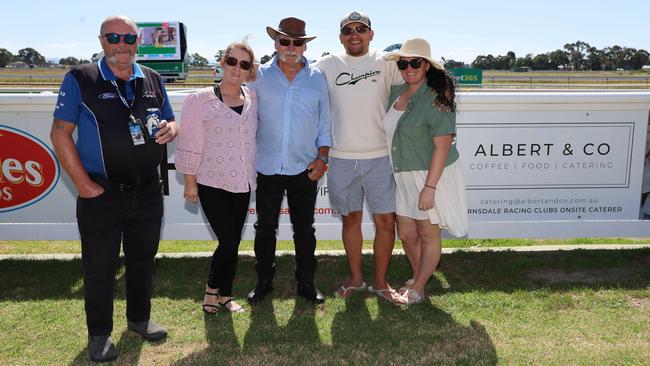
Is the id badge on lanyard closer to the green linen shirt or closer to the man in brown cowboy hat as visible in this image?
the man in brown cowboy hat

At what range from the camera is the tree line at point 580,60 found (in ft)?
324

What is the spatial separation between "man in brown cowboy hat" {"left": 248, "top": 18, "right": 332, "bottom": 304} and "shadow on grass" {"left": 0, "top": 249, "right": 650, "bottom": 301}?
0.88 m

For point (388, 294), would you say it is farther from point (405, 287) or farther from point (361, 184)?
point (361, 184)

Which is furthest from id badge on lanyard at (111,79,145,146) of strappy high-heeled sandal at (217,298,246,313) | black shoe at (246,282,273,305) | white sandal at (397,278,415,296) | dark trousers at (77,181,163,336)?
white sandal at (397,278,415,296)

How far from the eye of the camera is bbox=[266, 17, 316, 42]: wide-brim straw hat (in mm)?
3881

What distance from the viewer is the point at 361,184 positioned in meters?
4.32

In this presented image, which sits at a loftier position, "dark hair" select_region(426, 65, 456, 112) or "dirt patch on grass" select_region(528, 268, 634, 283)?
"dark hair" select_region(426, 65, 456, 112)

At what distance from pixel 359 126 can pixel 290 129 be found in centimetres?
51

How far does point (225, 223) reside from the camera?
3967 mm

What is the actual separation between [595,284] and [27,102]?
505 centimetres

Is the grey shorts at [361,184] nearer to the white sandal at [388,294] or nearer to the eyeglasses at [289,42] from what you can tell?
the white sandal at [388,294]

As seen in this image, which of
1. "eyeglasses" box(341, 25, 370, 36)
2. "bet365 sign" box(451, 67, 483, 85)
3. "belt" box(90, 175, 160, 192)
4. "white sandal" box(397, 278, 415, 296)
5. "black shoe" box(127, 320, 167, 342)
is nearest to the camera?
"belt" box(90, 175, 160, 192)

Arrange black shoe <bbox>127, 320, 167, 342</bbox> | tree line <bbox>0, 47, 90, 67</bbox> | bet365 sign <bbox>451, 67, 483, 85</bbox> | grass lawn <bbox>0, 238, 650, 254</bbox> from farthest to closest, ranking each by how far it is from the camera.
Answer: tree line <bbox>0, 47, 90, 67</bbox> → bet365 sign <bbox>451, 67, 483, 85</bbox> → grass lawn <bbox>0, 238, 650, 254</bbox> → black shoe <bbox>127, 320, 167, 342</bbox>

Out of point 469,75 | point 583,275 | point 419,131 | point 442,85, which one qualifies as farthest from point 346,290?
point 469,75
